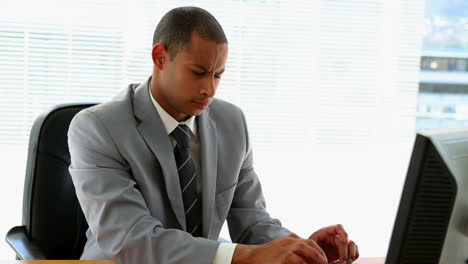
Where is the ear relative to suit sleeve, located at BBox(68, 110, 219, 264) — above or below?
above

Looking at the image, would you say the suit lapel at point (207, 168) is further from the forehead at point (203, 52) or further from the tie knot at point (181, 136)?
the forehead at point (203, 52)

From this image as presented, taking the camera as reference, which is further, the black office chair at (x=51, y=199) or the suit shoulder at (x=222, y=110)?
the suit shoulder at (x=222, y=110)

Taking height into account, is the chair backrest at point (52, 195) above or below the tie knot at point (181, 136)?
below

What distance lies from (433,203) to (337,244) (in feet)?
1.90

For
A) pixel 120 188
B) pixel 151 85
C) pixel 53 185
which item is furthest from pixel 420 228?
pixel 53 185

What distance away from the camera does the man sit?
172cm

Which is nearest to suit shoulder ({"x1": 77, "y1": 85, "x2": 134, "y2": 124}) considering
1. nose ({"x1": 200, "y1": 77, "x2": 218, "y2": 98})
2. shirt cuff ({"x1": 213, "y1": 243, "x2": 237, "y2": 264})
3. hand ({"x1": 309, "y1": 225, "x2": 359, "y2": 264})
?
nose ({"x1": 200, "y1": 77, "x2": 218, "y2": 98})

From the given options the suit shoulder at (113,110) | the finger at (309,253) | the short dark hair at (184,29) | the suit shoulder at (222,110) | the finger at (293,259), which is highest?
the short dark hair at (184,29)

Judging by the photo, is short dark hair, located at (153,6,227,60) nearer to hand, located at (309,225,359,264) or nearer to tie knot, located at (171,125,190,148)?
tie knot, located at (171,125,190,148)

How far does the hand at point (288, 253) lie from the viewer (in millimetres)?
1482

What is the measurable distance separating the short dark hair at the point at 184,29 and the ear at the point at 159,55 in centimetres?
1

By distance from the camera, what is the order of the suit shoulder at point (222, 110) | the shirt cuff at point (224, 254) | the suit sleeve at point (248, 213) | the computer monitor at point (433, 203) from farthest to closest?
the suit shoulder at point (222, 110) < the suit sleeve at point (248, 213) < the shirt cuff at point (224, 254) < the computer monitor at point (433, 203)

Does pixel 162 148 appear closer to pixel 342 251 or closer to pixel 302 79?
pixel 342 251

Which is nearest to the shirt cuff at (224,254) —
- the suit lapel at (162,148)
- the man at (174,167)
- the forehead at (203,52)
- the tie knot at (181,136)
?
the man at (174,167)
